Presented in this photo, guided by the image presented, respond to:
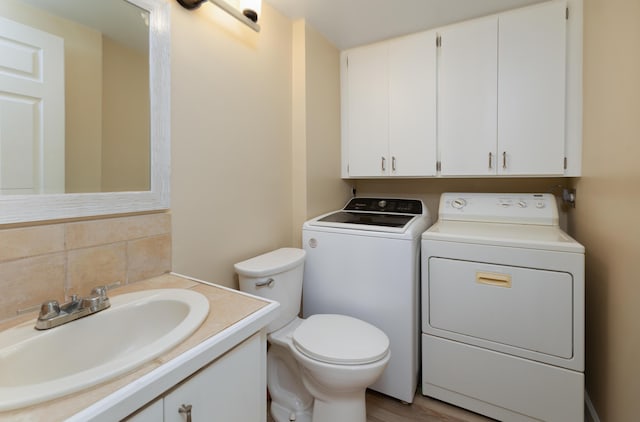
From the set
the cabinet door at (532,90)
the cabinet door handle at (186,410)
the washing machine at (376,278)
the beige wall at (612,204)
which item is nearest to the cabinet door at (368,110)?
the washing machine at (376,278)

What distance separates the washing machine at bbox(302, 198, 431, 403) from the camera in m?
1.65

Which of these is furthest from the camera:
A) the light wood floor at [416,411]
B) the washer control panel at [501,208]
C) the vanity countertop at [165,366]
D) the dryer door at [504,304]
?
the washer control panel at [501,208]

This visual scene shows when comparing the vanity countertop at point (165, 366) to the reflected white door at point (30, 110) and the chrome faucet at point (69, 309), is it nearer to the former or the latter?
the chrome faucet at point (69, 309)

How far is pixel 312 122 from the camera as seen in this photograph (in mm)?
2029

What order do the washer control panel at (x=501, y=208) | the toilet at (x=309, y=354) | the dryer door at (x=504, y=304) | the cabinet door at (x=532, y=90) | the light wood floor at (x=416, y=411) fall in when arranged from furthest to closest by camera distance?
the washer control panel at (x=501, y=208) → the cabinet door at (x=532, y=90) → the light wood floor at (x=416, y=411) → the dryer door at (x=504, y=304) → the toilet at (x=309, y=354)

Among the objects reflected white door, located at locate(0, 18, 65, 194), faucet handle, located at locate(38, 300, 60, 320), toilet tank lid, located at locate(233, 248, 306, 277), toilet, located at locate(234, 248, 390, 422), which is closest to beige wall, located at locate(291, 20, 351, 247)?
toilet tank lid, located at locate(233, 248, 306, 277)

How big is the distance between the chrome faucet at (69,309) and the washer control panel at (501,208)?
191 centimetres

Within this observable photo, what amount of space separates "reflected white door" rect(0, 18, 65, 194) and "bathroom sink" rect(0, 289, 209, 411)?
1.40ft

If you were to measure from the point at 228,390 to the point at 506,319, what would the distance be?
1.37 meters

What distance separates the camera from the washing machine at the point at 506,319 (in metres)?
1.39

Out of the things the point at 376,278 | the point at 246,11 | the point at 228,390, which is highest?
the point at 246,11

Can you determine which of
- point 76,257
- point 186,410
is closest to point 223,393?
point 186,410

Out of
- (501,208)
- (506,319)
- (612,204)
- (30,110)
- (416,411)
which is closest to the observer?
(30,110)

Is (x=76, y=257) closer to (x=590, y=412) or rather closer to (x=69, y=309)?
(x=69, y=309)
